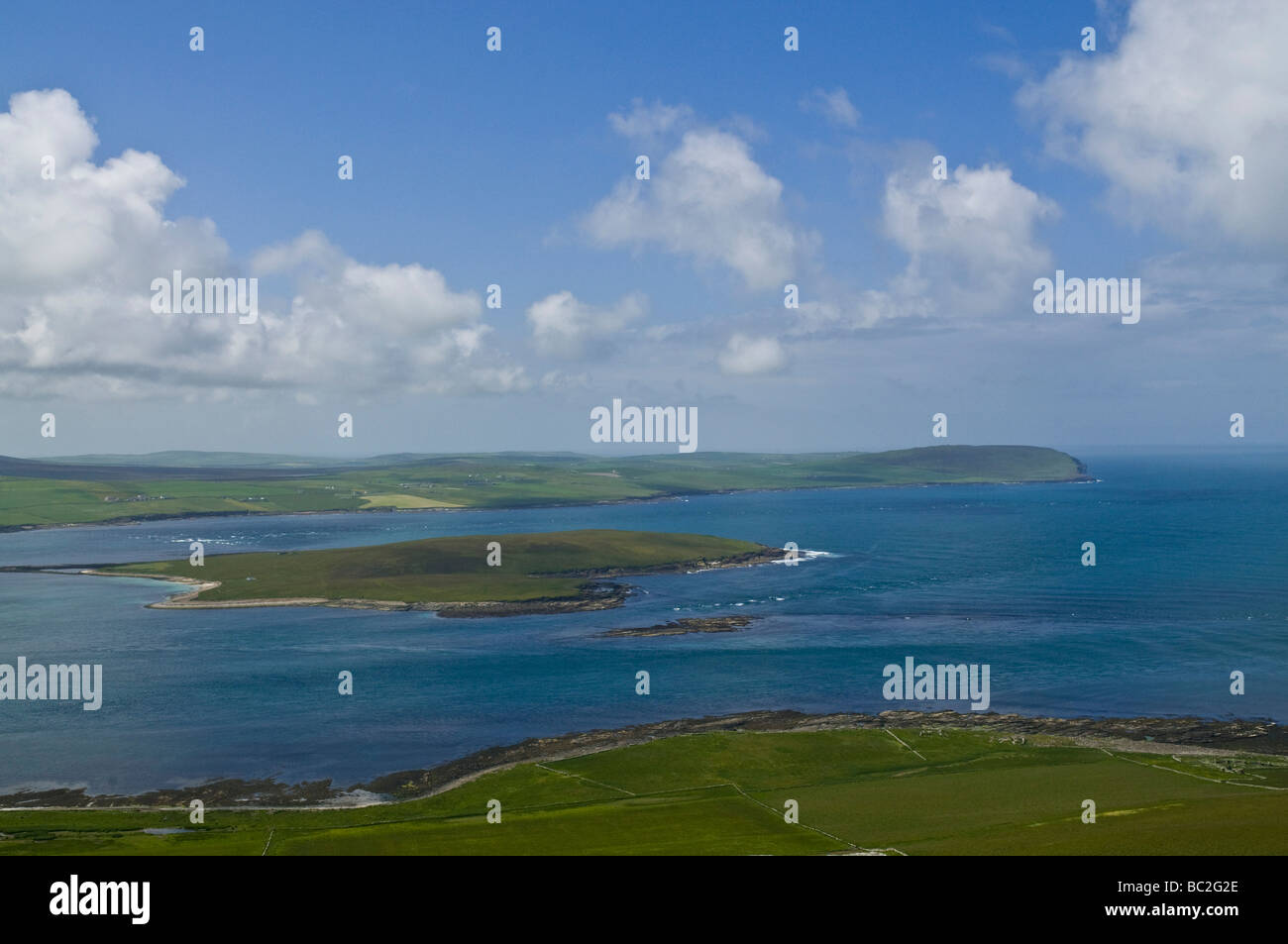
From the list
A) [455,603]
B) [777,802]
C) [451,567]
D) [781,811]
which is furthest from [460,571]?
[781,811]

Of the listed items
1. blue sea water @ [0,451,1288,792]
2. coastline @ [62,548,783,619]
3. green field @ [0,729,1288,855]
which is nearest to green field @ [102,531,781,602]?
coastline @ [62,548,783,619]

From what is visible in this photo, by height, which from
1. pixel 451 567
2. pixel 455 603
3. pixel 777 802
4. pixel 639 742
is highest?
pixel 451 567

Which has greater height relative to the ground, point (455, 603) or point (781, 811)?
point (455, 603)

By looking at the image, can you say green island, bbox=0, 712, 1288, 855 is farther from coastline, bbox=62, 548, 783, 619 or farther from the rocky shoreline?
coastline, bbox=62, 548, 783, 619

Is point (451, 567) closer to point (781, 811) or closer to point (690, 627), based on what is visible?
point (690, 627)

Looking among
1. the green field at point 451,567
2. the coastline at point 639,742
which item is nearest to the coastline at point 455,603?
the green field at point 451,567

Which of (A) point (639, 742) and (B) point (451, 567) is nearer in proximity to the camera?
(A) point (639, 742)

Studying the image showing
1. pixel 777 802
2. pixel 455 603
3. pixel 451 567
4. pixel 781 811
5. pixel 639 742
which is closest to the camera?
pixel 781 811

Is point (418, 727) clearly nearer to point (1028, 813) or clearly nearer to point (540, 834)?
point (540, 834)
